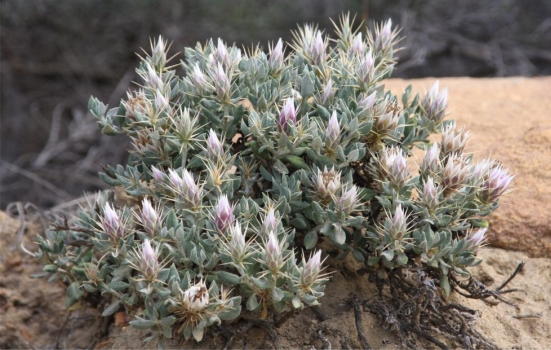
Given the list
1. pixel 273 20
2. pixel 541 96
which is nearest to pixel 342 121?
pixel 541 96

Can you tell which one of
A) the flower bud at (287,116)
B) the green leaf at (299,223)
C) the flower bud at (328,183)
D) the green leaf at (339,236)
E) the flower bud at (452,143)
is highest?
the flower bud at (287,116)

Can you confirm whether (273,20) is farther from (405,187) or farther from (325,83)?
(405,187)

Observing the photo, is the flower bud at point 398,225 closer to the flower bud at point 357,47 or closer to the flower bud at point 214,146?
the flower bud at point 214,146

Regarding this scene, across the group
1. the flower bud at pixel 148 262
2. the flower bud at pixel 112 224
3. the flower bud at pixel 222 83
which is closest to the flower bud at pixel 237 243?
the flower bud at pixel 148 262

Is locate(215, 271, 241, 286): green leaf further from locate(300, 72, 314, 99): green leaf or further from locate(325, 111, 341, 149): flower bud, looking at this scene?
locate(300, 72, 314, 99): green leaf

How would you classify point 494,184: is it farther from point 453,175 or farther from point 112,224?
point 112,224

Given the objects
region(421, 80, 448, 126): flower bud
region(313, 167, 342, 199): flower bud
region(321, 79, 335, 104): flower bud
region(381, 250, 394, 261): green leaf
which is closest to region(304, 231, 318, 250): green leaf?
region(313, 167, 342, 199): flower bud
